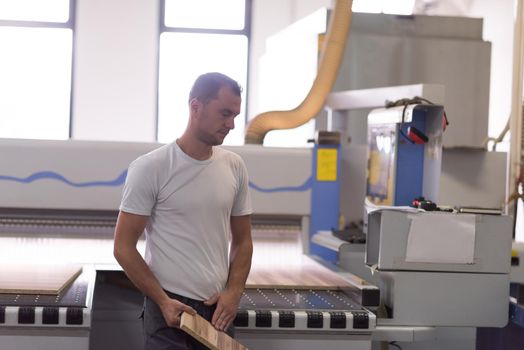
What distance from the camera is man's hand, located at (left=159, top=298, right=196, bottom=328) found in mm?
2000

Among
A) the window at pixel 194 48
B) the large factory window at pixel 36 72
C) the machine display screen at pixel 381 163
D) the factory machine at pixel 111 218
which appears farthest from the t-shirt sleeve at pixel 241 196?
the large factory window at pixel 36 72

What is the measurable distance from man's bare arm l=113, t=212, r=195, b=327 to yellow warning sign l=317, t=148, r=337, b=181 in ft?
4.37

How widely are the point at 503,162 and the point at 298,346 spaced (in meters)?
2.51

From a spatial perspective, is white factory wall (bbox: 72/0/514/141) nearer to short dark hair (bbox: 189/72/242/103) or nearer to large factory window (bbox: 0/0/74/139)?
large factory window (bbox: 0/0/74/139)

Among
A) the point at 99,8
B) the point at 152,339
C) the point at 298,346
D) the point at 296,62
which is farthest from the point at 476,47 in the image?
the point at 99,8

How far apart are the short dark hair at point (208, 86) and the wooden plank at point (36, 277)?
0.76 m

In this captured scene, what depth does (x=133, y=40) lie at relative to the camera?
714 cm

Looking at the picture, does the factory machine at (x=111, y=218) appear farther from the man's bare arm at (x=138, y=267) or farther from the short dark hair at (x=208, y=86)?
the short dark hair at (x=208, y=86)

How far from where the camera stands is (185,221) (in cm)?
207

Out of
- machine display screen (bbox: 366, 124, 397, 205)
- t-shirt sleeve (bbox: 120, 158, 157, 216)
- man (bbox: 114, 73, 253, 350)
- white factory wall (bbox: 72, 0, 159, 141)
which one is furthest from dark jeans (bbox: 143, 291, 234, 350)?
white factory wall (bbox: 72, 0, 159, 141)

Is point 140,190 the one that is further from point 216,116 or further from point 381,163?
point 381,163

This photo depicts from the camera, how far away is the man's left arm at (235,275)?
209 centimetres

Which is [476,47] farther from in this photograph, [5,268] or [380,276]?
[5,268]

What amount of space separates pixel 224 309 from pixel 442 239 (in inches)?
30.1
